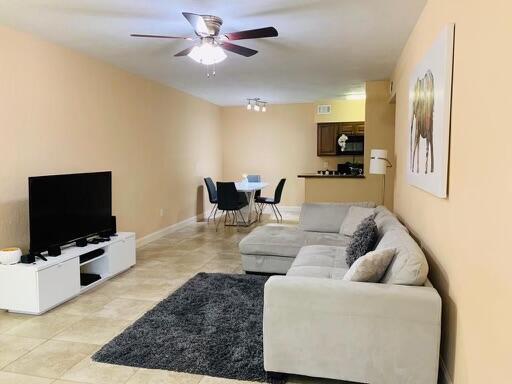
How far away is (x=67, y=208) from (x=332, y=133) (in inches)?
228

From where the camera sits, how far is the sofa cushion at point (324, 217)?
466 centimetres

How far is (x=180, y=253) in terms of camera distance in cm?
524

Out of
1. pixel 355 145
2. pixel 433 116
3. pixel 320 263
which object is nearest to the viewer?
pixel 433 116

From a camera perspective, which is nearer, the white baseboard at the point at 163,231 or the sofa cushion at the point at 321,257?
the sofa cushion at the point at 321,257

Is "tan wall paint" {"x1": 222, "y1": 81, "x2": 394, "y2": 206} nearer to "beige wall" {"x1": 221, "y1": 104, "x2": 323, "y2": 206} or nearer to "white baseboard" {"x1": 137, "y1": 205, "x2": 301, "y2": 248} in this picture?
"beige wall" {"x1": 221, "y1": 104, "x2": 323, "y2": 206}

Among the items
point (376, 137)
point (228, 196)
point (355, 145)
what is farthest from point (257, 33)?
point (355, 145)

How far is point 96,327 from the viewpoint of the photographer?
9.77ft

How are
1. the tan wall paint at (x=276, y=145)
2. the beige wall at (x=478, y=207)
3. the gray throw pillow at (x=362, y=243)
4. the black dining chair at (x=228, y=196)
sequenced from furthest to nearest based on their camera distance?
the tan wall paint at (x=276, y=145) → the black dining chair at (x=228, y=196) → the gray throw pillow at (x=362, y=243) → the beige wall at (x=478, y=207)

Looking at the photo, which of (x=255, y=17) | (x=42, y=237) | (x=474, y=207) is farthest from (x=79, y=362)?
(x=255, y=17)

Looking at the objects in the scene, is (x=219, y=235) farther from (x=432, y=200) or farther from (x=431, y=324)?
(x=431, y=324)

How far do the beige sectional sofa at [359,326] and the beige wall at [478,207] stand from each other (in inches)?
6.7

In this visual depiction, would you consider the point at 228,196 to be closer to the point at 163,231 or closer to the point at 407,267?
the point at 163,231

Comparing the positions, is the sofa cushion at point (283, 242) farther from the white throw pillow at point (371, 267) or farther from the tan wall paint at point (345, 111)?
the tan wall paint at point (345, 111)

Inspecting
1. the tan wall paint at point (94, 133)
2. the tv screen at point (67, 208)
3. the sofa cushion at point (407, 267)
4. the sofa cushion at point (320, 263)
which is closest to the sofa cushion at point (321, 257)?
the sofa cushion at point (320, 263)
